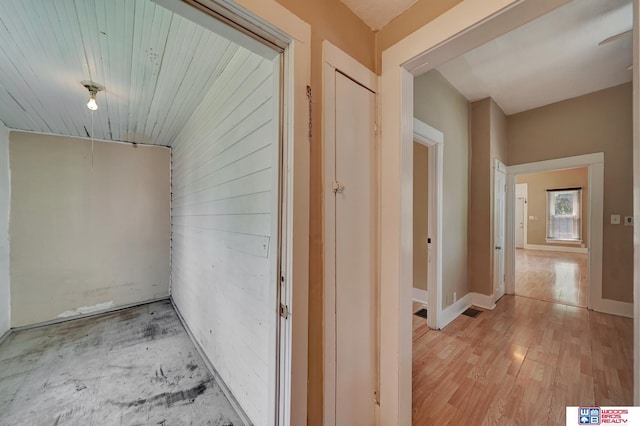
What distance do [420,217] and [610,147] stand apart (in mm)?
2531

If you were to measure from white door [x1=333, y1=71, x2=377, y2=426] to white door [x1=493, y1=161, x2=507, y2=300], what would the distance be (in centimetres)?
293

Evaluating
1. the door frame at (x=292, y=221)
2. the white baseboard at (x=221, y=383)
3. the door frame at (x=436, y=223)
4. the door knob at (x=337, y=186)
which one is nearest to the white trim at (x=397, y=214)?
the door knob at (x=337, y=186)

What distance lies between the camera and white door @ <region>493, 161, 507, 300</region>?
331 centimetres

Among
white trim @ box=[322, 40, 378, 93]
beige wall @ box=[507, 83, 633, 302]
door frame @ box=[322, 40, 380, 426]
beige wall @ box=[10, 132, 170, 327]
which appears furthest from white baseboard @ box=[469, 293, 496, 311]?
beige wall @ box=[10, 132, 170, 327]

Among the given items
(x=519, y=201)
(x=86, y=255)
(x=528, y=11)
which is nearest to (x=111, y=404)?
(x=86, y=255)

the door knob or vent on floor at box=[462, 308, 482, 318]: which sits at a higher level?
the door knob

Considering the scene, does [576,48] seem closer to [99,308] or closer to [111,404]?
[111,404]

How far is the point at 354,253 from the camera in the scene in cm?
125

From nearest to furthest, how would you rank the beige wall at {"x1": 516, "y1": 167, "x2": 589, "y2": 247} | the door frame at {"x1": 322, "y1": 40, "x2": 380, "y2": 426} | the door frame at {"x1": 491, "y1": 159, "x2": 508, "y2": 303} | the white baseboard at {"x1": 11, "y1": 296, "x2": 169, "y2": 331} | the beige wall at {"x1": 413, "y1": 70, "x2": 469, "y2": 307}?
the door frame at {"x1": 322, "y1": 40, "x2": 380, "y2": 426}, the beige wall at {"x1": 413, "y1": 70, "x2": 469, "y2": 307}, the white baseboard at {"x1": 11, "y1": 296, "x2": 169, "y2": 331}, the door frame at {"x1": 491, "y1": 159, "x2": 508, "y2": 303}, the beige wall at {"x1": 516, "y1": 167, "x2": 589, "y2": 247}

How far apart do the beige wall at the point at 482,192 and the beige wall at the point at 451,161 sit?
141 mm

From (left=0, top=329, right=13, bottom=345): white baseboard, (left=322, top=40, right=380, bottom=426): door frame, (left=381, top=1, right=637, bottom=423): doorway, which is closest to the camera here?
(left=322, top=40, right=380, bottom=426): door frame

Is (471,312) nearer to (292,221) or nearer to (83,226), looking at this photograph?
(292,221)

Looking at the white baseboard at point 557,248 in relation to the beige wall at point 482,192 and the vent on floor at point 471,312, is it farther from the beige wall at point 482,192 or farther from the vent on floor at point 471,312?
the vent on floor at point 471,312

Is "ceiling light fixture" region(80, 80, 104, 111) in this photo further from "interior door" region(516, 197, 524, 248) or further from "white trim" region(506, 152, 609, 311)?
"interior door" region(516, 197, 524, 248)
